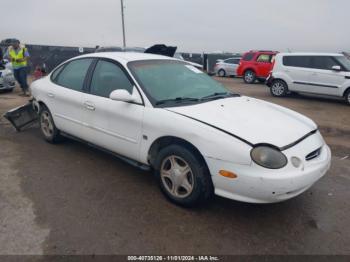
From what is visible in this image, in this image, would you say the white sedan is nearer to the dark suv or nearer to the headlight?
the headlight

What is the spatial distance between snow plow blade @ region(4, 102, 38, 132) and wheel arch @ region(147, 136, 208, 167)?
3.45m

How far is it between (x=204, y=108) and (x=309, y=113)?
19.8 ft

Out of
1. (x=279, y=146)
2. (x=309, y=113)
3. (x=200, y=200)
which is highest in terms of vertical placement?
(x=279, y=146)

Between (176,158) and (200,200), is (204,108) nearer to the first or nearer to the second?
(176,158)

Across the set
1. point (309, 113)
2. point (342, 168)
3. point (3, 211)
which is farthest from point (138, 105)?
point (309, 113)

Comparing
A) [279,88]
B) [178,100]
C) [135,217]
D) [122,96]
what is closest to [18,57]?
[122,96]

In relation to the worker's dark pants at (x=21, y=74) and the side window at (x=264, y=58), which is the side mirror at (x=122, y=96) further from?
the side window at (x=264, y=58)

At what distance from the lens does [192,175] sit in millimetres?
2887

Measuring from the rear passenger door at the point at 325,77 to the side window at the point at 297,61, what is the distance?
0.52 ft

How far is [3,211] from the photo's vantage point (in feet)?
9.98

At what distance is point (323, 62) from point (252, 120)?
8.38 m

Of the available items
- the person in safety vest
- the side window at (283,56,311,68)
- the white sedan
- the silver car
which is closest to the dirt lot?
the white sedan

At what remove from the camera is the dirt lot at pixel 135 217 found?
255 cm

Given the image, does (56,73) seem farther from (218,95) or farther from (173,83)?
(218,95)
